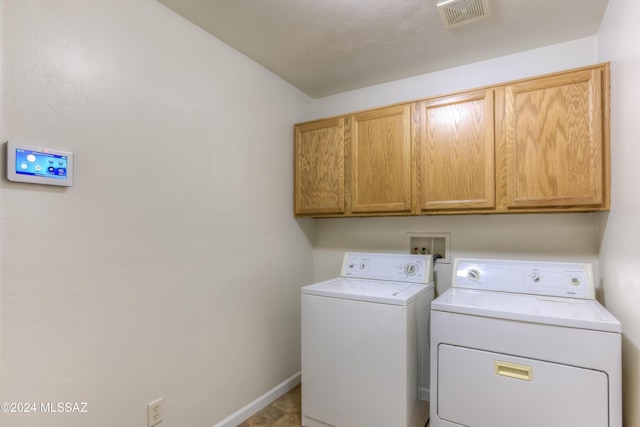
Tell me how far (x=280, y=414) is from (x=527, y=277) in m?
1.73

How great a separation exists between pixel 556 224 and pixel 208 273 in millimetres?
2061

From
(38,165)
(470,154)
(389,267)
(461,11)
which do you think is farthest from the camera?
(389,267)

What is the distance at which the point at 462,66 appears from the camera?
2270 millimetres

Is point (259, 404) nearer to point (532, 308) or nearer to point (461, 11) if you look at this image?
point (532, 308)

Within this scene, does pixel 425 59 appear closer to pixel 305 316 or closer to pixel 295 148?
pixel 295 148

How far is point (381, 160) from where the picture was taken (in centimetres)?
222

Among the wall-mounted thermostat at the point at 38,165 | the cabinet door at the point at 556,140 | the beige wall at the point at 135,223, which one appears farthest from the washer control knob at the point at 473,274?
the wall-mounted thermostat at the point at 38,165

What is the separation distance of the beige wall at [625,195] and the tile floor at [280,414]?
1107mm

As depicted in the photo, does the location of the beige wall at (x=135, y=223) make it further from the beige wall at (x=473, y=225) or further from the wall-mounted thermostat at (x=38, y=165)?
the beige wall at (x=473, y=225)

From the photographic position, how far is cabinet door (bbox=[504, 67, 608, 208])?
1.65m

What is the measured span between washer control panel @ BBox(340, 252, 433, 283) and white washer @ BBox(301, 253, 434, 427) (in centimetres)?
1

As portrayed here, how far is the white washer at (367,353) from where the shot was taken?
67.4 inches

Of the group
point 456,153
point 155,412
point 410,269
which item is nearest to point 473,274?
point 410,269

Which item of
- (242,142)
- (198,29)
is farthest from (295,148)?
(198,29)
